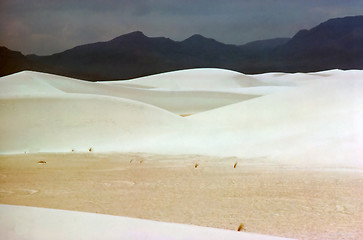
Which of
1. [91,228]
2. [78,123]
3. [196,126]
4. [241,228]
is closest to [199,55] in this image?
[196,126]

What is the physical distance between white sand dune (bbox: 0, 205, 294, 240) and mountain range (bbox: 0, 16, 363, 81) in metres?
3.03

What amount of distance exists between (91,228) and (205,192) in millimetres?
1118

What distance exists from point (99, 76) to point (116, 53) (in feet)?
2.24

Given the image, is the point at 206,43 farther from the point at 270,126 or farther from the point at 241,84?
the point at 241,84

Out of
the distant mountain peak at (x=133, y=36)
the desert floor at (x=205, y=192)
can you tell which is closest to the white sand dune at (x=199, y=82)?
the distant mountain peak at (x=133, y=36)

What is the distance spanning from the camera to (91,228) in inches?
108

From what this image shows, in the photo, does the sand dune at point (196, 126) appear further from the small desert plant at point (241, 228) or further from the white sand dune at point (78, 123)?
the small desert plant at point (241, 228)

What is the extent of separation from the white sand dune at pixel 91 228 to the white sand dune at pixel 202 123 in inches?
80.8

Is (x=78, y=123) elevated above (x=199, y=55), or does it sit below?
below

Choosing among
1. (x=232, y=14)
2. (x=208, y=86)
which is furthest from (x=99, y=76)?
(x=208, y=86)

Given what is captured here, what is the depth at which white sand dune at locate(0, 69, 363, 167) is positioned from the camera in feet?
16.4

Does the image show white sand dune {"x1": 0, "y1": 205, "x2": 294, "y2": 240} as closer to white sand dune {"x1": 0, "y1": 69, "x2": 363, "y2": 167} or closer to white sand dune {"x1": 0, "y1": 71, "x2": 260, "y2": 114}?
white sand dune {"x1": 0, "y1": 69, "x2": 363, "y2": 167}

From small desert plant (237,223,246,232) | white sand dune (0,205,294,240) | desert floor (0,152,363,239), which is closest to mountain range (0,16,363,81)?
desert floor (0,152,363,239)

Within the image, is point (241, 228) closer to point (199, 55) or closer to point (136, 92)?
point (199, 55)
